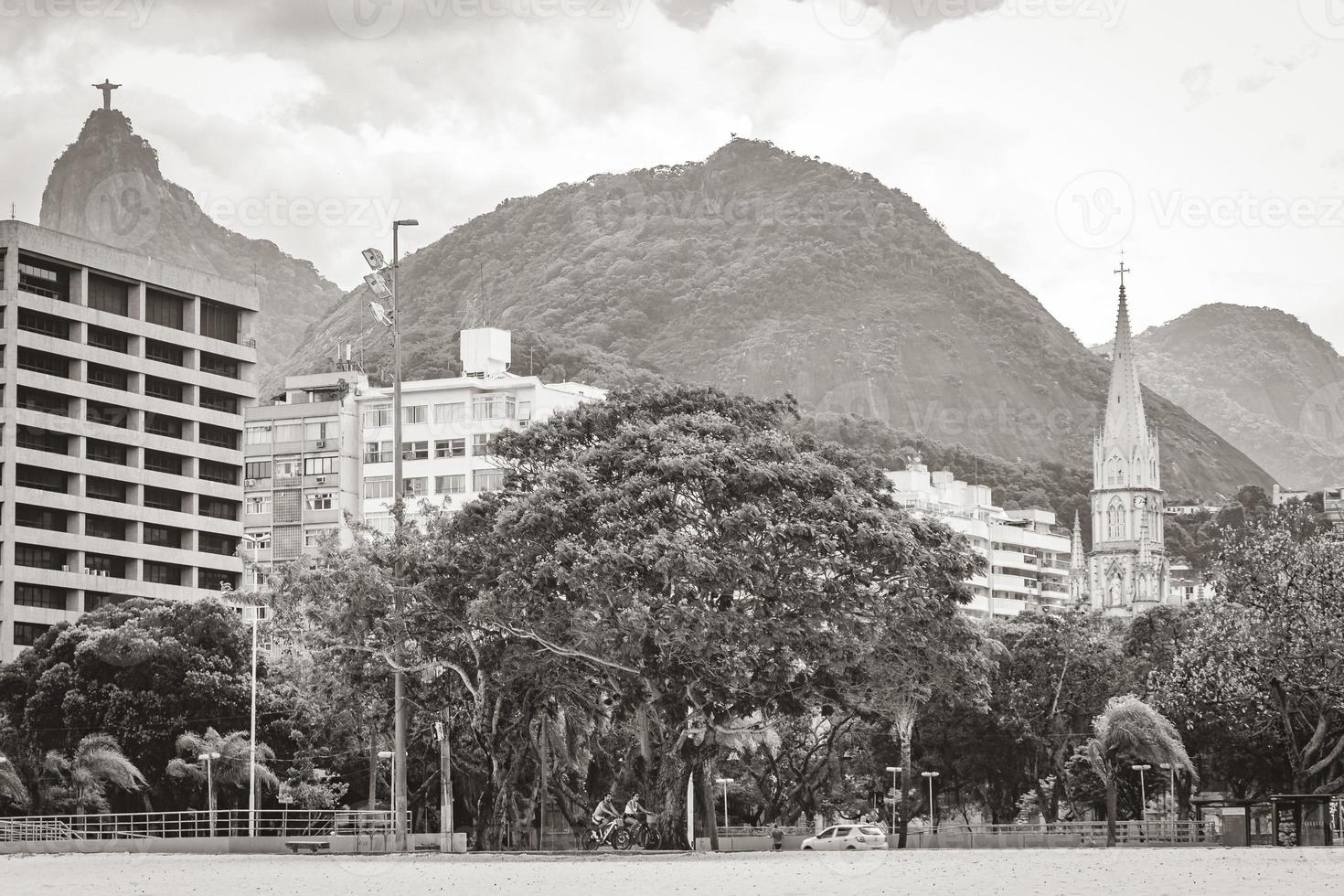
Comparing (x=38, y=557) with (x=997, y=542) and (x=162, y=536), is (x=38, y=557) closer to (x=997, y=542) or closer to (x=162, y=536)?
(x=162, y=536)

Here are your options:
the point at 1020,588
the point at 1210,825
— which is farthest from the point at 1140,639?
the point at 1020,588

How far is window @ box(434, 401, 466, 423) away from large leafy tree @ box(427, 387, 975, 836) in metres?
61.3

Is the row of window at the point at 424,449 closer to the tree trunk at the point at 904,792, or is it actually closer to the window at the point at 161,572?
the window at the point at 161,572

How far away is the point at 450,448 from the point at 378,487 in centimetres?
505

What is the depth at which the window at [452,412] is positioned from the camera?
116688 mm

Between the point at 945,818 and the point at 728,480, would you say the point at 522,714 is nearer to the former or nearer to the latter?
the point at 728,480

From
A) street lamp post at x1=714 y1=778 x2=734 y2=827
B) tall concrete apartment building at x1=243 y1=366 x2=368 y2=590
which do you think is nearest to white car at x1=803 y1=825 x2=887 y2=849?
street lamp post at x1=714 y1=778 x2=734 y2=827

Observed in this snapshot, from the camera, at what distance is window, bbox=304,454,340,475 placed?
121062mm

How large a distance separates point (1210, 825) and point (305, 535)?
66.1m

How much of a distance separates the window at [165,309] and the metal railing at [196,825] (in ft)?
157

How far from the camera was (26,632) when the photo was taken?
104750 millimetres

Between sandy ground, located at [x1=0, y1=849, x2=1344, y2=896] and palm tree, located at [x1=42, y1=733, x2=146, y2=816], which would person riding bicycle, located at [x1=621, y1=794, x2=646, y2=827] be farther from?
palm tree, located at [x1=42, y1=733, x2=146, y2=816]

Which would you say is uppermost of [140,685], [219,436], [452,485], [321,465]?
[219,436]

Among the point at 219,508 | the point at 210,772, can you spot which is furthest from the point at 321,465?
the point at 210,772
